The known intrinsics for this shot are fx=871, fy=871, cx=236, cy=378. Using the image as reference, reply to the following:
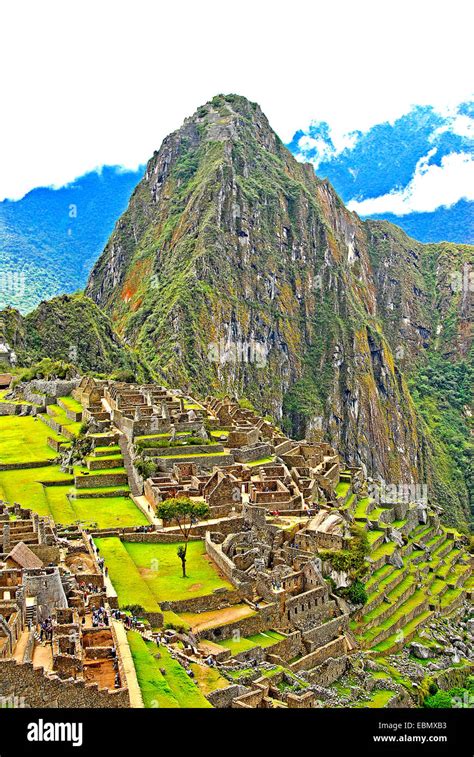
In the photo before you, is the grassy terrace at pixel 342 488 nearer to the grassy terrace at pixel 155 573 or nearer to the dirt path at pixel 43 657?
the grassy terrace at pixel 155 573

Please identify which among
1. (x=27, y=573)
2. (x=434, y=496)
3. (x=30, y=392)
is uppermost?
(x=30, y=392)

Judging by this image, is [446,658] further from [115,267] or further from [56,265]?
[115,267]

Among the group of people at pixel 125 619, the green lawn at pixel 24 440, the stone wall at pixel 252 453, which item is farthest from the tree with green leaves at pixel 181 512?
the green lawn at pixel 24 440

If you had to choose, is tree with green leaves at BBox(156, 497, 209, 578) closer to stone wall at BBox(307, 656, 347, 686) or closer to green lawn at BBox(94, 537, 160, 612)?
green lawn at BBox(94, 537, 160, 612)

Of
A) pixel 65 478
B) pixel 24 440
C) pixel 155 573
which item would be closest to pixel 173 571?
pixel 155 573

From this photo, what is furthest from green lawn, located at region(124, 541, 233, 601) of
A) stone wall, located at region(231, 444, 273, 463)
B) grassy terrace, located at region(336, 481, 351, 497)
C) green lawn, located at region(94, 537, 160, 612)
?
grassy terrace, located at region(336, 481, 351, 497)
